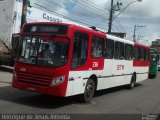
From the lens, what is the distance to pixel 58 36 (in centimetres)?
1161

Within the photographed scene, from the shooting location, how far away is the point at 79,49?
12.1 meters

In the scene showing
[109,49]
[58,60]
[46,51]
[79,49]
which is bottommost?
[58,60]

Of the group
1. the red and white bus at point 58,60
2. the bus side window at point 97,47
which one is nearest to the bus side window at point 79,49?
the red and white bus at point 58,60

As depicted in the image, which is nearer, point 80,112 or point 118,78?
point 80,112

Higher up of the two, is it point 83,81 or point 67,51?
point 67,51

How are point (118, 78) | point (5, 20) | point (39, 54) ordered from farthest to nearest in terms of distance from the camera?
1. point (5, 20)
2. point (118, 78)
3. point (39, 54)

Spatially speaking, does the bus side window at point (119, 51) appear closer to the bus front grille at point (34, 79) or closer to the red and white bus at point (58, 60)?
the red and white bus at point (58, 60)

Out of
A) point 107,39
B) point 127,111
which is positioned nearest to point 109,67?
point 107,39

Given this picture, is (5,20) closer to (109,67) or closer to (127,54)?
(127,54)

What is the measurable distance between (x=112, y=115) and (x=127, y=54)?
7.81 meters

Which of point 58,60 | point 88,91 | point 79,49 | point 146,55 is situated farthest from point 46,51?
point 146,55

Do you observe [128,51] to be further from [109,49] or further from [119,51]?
[109,49]

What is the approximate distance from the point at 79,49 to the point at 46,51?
121 cm

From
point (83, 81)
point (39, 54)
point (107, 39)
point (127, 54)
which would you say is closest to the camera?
point (39, 54)
